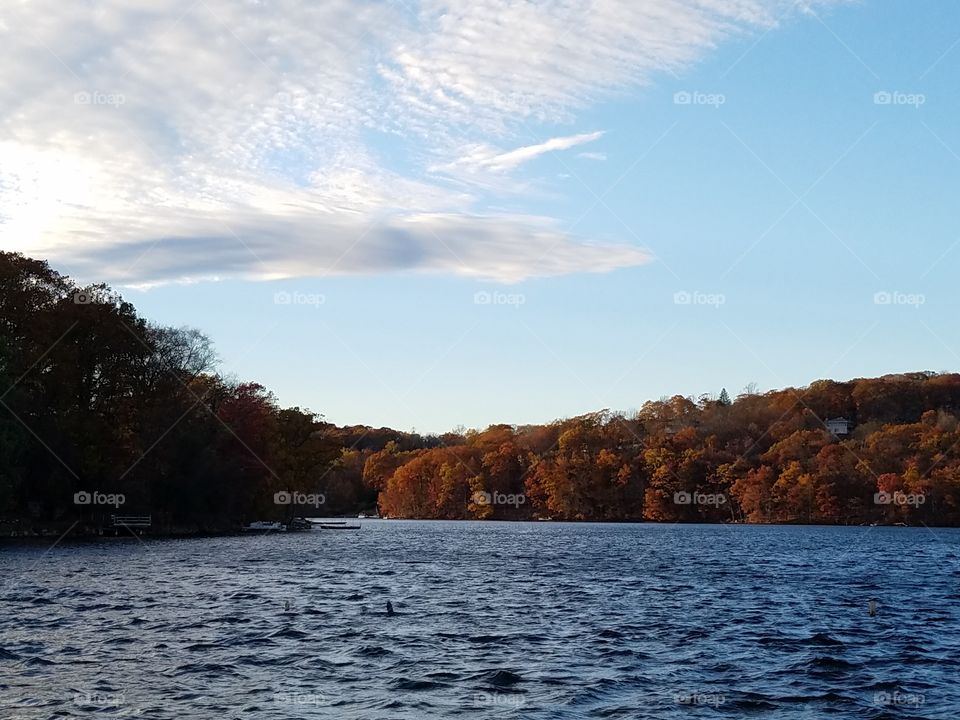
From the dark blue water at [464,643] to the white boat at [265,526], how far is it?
62501 millimetres

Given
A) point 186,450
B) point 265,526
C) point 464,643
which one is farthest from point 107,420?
point 464,643

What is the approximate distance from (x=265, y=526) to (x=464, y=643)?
100m

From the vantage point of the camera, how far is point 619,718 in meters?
21.0

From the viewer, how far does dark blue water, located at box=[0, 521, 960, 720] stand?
22.1 m

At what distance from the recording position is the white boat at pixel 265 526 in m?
121

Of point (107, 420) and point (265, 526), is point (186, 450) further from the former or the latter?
point (265, 526)

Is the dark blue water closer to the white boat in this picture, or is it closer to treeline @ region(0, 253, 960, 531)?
treeline @ region(0, 253, 960, 531)

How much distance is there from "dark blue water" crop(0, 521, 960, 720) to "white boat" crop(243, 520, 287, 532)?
62.5 m

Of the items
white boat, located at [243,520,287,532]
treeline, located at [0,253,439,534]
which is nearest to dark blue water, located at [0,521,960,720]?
treeline, located at [0,253,439,534]

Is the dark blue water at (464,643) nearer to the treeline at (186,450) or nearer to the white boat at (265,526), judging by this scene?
the treeline at (186,450)

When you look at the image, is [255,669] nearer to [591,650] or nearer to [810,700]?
[591,650]

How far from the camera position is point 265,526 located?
12588cm

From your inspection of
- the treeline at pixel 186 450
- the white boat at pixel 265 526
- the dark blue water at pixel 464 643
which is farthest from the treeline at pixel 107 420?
the dark blue water at pixel 464 643

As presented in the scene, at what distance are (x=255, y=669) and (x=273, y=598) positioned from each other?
16.6m
